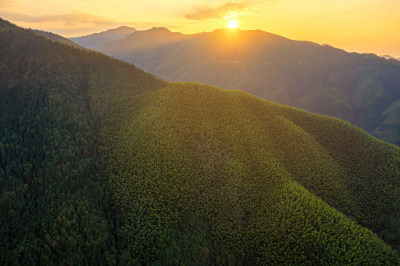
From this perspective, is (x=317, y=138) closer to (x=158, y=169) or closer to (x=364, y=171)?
(x=364, y=171)

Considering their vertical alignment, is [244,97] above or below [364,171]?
above

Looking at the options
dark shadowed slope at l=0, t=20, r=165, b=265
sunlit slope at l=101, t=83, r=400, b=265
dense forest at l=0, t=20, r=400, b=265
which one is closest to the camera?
dark shadowed slope at l=0, t=20, r=165, b=265

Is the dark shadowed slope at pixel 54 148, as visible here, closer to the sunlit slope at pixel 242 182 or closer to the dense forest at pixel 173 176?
the dense forest at pixel 173 176

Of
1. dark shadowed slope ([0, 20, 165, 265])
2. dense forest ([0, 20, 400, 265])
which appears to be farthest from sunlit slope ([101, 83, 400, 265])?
dark shadowed slope ([0, 20, 165, 265])

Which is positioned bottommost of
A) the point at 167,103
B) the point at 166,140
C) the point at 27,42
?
the point at 166,140

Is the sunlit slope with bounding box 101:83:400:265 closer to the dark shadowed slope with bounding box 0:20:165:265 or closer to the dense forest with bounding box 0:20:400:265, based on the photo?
the dense forest with bounding box 0:20:400:265

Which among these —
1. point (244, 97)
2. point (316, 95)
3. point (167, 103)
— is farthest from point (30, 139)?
point (316, 95)
